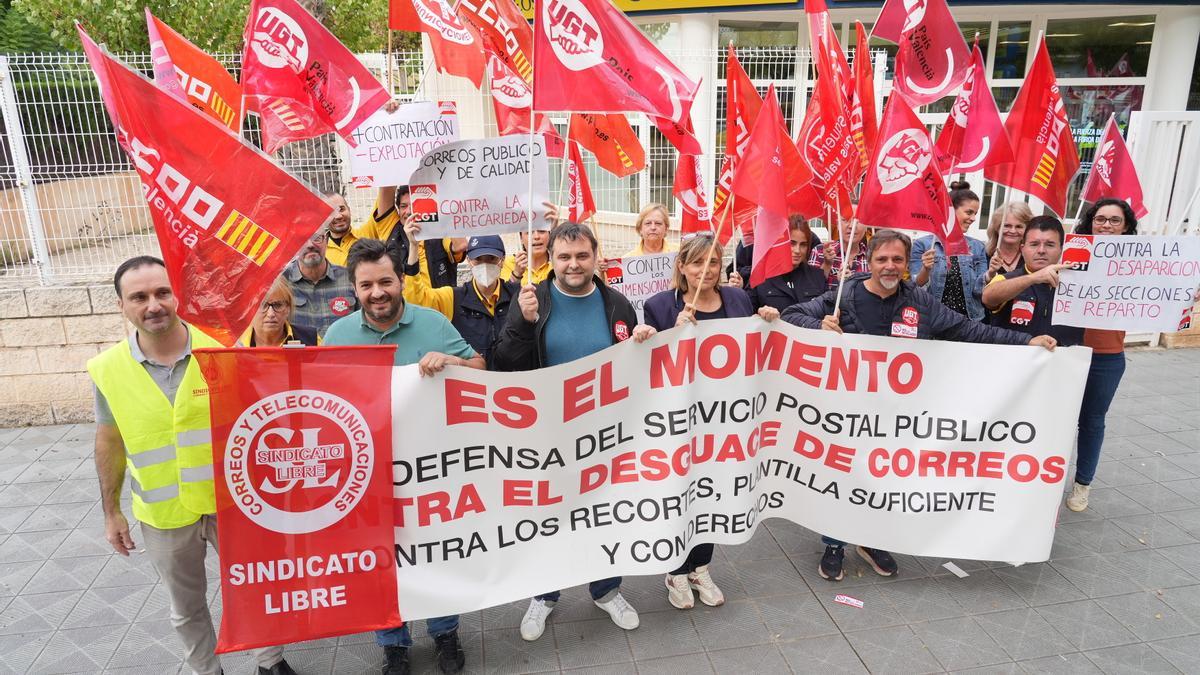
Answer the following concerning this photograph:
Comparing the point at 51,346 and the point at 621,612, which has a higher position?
the point at 51,346

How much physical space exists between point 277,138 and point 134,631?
329 centimetres

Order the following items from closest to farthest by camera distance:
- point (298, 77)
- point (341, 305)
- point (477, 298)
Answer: point (477, 298) < point (341, 305) < point (298, 77)

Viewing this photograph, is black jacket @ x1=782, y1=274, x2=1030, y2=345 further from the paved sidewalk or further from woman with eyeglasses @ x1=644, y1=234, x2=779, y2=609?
the paved sidewalk

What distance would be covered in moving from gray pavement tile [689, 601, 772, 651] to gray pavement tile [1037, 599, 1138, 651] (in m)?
1.56

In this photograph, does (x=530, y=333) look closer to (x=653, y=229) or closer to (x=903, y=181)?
(x=903, y=181)

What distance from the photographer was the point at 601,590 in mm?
4176

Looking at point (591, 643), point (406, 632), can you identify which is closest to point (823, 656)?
point (591, 643)

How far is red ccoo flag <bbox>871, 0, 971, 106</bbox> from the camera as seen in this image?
5297mm

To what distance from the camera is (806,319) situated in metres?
4.38

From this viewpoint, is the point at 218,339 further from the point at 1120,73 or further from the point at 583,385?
the point at 1120,73

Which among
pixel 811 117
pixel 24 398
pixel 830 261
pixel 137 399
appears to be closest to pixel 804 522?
pixel 830 261

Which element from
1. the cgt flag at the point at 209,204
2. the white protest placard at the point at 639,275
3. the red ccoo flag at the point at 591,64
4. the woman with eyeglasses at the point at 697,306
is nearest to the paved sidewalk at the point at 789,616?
the woman with eyeglasses at the point at 697,306

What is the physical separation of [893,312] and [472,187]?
2.54m

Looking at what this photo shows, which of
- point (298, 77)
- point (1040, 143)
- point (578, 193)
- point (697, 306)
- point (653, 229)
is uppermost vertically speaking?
point (298, 77)
